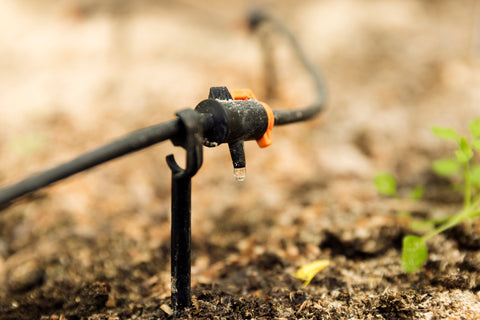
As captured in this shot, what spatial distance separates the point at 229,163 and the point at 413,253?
73.4 inches

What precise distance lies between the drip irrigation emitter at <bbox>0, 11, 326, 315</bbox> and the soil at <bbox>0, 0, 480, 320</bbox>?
25 cm

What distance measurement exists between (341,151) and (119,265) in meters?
2.11

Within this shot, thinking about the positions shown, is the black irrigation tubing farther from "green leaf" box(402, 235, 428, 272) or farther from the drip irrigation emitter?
"green leaf" box(402, 235, 428, 272)

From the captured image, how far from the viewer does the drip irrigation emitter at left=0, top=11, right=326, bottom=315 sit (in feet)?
2.38

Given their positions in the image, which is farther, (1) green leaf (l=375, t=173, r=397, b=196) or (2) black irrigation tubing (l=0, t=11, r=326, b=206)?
(1) green leaf (l=375, t=173, r=397, b=196)

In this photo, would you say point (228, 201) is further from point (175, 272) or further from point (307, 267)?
point (175, 272)

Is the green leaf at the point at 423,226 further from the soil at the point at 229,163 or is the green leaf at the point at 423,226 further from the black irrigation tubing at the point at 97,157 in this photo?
the black irrigation tubing at the point at 97,157

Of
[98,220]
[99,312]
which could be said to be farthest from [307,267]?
[98,220]

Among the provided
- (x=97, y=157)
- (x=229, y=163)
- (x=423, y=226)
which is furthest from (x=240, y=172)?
(x=229, y=163)

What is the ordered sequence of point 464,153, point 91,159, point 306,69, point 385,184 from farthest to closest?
point 306,69 → point 385,184 → point 464,153 → point 91,159

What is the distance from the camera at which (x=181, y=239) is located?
993 millimetres

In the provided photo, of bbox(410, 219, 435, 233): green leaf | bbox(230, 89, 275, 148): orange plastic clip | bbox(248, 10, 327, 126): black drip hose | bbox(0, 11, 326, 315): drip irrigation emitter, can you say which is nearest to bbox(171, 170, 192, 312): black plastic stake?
bbox(0, 11, 326, 315): drip irrigation emitter

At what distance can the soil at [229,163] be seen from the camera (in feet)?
4.26

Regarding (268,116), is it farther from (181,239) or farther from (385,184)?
(385,184)
